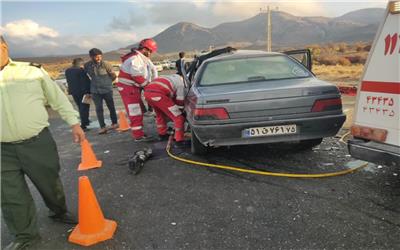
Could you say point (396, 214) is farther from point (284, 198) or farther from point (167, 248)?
point (167, 248)

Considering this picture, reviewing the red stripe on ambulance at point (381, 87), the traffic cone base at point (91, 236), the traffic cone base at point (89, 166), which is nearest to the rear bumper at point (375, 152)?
the red stripe on ambulance at point (381, 87)

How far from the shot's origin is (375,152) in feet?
11.1

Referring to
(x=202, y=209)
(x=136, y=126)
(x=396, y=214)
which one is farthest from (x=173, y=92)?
(x=396, y=214)

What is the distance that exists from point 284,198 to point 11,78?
2829mm

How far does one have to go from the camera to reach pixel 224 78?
529cm

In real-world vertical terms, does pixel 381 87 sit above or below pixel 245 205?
above

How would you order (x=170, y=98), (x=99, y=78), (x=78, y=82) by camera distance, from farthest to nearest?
(x=78, y=82), (x=99, y=78), (x=170, y=98)

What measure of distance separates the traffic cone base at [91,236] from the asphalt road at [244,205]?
0.20 feet

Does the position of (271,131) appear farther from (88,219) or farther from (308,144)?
(88,219)

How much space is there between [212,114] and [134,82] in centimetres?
263

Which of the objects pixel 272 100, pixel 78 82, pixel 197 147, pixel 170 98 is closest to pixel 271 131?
pixel 272 100

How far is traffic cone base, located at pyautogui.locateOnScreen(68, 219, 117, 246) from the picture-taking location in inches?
127

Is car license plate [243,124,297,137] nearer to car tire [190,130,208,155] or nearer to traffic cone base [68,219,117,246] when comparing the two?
car tire [190,130,208,155]

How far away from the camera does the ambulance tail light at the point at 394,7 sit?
3.18 meters
